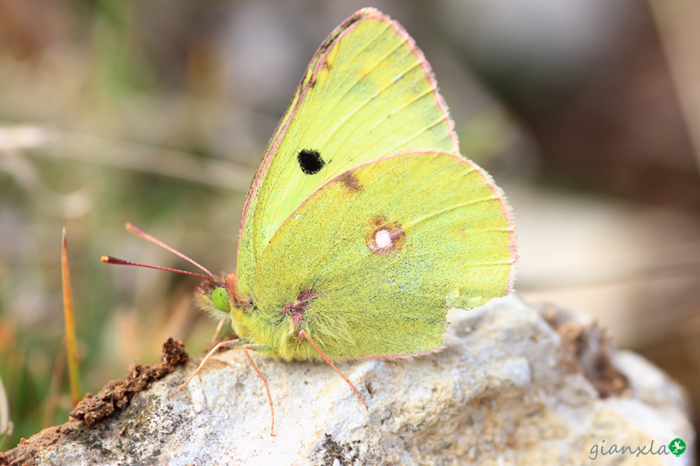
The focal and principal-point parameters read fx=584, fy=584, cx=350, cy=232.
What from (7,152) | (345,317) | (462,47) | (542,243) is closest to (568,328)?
(345,317)

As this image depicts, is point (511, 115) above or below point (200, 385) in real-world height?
above

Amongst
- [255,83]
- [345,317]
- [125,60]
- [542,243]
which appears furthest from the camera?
[255,83]

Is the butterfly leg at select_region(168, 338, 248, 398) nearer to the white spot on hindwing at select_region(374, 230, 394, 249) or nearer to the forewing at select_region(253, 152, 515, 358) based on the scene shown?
the forewing at select_region(253, 152, 515, 358)

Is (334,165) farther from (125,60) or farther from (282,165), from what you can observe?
(125,60)

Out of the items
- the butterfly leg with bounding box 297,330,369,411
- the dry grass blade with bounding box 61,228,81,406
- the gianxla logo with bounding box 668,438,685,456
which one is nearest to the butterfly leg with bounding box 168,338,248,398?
the butterfly leg with bounding box 297,330,369,411

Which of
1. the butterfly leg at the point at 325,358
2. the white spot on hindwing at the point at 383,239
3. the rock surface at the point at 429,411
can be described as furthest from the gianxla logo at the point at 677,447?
the white spot on hindwing at the point at 383,239

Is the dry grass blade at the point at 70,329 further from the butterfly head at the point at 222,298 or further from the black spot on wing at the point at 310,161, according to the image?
the black spot on wing at the point at 310,161

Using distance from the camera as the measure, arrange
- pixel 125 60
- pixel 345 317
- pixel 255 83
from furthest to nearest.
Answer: pixel 255 83 < pixel 125 60 < pixel 345 317
